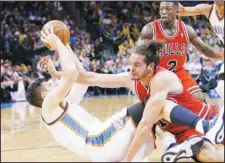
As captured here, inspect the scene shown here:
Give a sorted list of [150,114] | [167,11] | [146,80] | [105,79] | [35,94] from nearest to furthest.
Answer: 1. [150,114]
2. [146,80]
3. [35,94]
4. [105,79]
5. [167,11]

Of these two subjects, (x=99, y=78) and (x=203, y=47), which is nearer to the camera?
(x=99, y=78)

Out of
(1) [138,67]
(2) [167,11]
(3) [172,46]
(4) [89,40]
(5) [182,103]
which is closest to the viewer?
(1) [138,67]

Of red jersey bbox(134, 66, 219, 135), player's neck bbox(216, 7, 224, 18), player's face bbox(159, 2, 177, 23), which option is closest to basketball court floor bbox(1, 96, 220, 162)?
red jersey bbox(134, 66, 219, 135)

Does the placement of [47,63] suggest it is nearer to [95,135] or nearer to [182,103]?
[95,135]

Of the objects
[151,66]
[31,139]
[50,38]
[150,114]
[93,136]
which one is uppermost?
[50,38]

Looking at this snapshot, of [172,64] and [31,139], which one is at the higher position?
[172,64]

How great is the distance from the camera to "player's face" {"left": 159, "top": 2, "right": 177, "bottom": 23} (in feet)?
14.3

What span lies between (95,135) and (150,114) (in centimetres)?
59

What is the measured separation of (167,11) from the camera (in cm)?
440

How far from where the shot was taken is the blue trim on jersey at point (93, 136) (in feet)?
12.1

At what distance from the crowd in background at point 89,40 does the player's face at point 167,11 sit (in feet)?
23.8

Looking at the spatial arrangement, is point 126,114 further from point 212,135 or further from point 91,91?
point 91,91

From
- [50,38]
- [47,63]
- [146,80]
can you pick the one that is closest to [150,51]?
[146,80]

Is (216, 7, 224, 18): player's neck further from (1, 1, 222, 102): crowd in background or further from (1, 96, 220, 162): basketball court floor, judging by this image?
(1, 1, 222, 102): crowd in background
